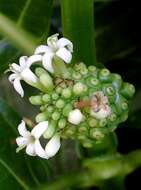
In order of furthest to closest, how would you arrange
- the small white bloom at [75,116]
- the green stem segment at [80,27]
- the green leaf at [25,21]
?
the green leaf at [25,21] < the green stem segment at [80,27] < the small white bloom at [75,116]

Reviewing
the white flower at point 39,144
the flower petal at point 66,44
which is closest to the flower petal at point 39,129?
the white flower at point 39,144

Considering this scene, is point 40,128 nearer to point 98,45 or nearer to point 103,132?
point 103,132

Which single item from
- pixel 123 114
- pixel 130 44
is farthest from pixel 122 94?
pixel 130 44

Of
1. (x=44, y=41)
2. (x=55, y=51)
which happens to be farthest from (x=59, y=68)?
(x=44, y=41)

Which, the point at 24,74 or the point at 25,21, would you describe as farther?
the point at 25,21

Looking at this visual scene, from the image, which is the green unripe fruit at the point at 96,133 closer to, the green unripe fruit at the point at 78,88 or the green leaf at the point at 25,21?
the green unripe fruit at the point at 78,88

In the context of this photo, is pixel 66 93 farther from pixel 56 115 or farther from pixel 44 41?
pixel 44 41
